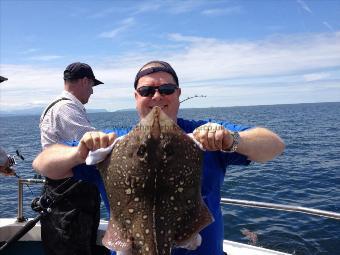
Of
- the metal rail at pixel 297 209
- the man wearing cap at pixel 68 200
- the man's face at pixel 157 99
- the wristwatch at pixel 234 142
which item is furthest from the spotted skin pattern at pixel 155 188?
the metal rail at pixel 297 209

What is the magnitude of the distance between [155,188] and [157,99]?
1.06 metres

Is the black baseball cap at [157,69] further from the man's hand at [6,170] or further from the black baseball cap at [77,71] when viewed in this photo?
the man's hand at [6,170]

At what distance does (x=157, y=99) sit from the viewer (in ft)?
11.1

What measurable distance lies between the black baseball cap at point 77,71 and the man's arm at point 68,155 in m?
3.08

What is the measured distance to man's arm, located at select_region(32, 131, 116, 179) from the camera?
2914mm

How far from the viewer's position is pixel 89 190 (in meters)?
5.78

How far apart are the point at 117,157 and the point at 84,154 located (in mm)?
458

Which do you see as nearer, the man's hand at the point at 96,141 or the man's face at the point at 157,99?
the man's hand at the point at 96,141

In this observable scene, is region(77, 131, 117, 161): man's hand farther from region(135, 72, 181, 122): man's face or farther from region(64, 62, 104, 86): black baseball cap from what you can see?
region(64, 62, 104, 86): black baseball cap

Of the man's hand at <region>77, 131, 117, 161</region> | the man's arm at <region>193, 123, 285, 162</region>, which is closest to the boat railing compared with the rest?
the man's arm at <region>193, 123, 285, 162</region>

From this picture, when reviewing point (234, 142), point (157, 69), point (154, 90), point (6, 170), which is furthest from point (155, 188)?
point (6, 170)

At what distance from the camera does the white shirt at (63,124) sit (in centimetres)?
559

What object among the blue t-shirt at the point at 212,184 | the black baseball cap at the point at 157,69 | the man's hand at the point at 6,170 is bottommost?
the man's hand at the point at 6,170

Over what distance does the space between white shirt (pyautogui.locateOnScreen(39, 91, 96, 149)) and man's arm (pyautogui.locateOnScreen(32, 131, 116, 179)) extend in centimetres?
212
